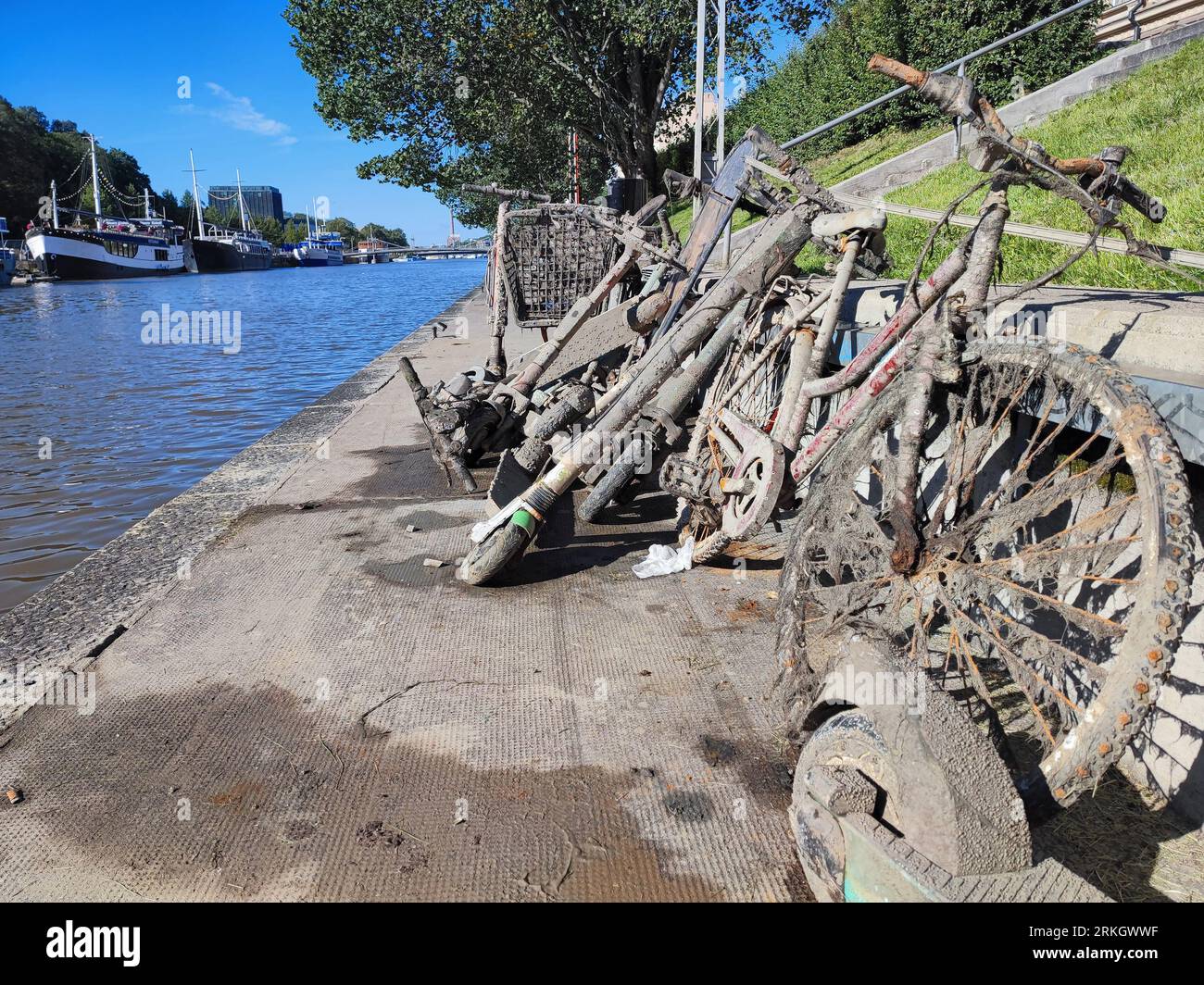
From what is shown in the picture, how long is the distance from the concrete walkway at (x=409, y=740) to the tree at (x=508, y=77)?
714 inches

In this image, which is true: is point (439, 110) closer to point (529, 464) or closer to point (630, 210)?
point (630, 210)

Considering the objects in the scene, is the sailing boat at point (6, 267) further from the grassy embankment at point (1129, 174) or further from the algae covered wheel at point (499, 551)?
the algae covered wheel at point (499, 551)

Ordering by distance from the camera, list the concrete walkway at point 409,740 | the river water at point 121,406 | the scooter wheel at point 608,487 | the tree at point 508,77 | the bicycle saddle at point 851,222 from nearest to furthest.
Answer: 1. the concrete walkway at point 409,740
2. the bicycle saddle at point 851,222
3. the scooter wheel at point 608,487
4. the river water at point 121,406
5. the tree at point 508,77

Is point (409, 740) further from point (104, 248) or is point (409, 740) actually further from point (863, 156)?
point (104, 248)

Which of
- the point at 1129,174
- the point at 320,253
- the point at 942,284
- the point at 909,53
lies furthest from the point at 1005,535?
the point at 320,253

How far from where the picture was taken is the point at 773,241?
4539 millimetres

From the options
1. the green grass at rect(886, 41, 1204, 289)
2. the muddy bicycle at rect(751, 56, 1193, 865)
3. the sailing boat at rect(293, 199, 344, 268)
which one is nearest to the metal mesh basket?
the green grass at rect(886, 41, 1204, 289)

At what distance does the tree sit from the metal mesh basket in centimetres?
1290

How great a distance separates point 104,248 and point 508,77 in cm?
4634

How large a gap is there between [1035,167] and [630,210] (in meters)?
10.2

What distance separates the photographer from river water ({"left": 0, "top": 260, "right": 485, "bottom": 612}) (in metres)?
6.53

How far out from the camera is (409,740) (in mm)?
2941

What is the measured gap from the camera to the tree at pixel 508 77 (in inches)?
855

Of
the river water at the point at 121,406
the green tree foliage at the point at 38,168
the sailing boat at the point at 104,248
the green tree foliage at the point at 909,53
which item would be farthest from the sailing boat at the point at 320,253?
the green tree foliage at the point at 909,53
